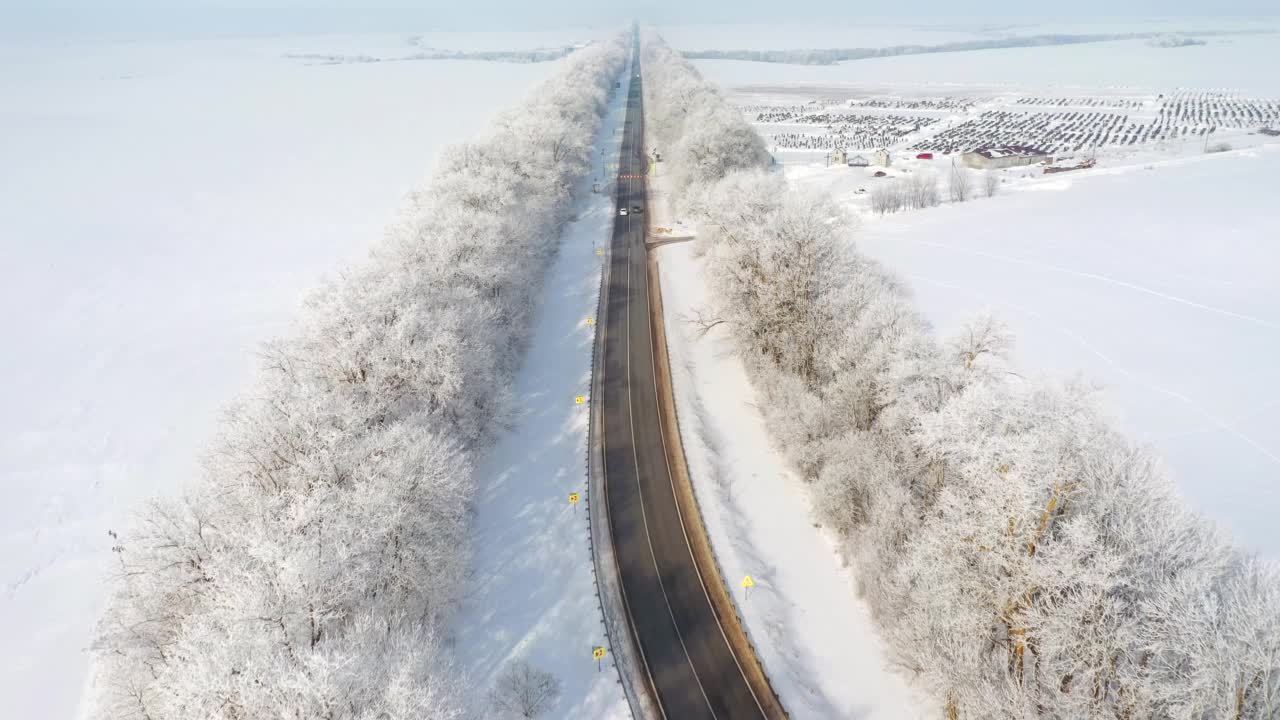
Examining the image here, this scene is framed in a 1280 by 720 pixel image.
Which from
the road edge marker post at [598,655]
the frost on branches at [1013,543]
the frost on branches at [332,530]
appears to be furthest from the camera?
the road edge marker post at [598,655]

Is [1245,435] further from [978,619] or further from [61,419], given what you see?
[61,419]

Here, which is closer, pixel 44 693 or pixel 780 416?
pixel 44 693

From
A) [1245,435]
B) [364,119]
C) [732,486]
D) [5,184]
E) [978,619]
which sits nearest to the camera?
[978,619]

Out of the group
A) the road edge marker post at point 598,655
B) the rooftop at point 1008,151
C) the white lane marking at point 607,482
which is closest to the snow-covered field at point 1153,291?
the rooftop at point 1008,151

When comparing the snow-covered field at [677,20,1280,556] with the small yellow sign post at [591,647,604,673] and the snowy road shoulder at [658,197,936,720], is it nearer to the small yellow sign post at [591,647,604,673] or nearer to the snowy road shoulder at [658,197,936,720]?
the snowy road shoulder at [658,197,936,720]

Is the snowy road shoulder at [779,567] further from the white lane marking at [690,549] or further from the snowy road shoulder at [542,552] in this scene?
the snowy road shoulder at [542,552]

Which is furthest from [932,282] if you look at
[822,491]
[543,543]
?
[543,543]

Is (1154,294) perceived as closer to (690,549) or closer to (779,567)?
(779,567)
